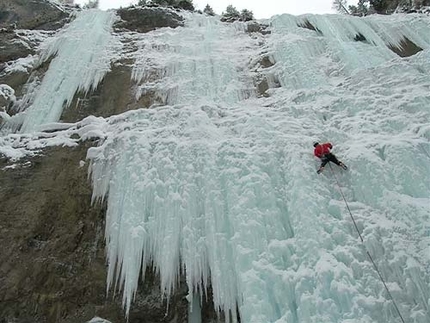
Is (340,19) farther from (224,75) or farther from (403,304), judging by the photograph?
(403,304)

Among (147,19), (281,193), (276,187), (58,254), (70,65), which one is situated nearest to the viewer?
(58,254)

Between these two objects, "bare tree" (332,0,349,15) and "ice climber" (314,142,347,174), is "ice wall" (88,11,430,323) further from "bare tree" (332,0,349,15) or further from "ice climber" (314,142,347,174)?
"bare tree" (332,0,349,15)

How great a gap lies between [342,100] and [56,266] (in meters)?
6.29

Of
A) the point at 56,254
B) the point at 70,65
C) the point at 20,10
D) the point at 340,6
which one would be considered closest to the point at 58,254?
the point at 56,254

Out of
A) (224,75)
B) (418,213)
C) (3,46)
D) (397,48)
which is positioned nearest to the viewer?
(418,213)

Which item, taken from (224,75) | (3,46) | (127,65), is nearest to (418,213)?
(224,75)

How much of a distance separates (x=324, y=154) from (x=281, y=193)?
1053 mm

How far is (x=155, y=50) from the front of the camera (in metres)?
12.8

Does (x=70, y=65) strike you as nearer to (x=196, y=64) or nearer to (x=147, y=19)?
(x=196, y=64)

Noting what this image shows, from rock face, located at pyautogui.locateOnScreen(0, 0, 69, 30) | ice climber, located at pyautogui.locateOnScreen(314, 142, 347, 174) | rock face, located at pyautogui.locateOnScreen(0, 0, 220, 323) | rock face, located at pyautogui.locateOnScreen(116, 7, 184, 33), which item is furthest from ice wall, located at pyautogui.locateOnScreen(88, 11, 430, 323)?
rock face, located at pyautogui.locateOnScreen(0, 0, 69, 30)

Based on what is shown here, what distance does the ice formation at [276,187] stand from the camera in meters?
5.81

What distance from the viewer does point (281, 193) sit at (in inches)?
281

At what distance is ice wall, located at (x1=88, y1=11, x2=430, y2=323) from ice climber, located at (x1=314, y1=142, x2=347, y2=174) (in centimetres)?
15

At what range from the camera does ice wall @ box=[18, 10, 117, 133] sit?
10.4 m
